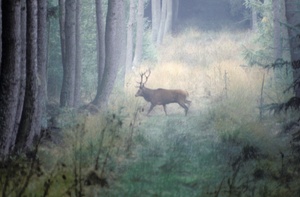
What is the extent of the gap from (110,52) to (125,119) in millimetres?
2512

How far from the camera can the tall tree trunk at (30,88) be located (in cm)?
726

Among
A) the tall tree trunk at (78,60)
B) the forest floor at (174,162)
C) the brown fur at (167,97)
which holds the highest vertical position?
the tall tree trunk at (78,60)

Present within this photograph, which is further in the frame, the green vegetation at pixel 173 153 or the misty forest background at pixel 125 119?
the misty forest background at pixel 125 119

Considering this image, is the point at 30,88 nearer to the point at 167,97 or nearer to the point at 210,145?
the point at 210,145

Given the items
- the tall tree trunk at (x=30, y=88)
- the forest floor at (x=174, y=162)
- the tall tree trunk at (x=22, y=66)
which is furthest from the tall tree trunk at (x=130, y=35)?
the tall tree trunk at (x=22, y=66)

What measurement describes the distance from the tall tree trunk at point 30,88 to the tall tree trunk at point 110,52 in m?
5.21

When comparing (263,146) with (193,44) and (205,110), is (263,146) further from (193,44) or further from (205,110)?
(193,44)

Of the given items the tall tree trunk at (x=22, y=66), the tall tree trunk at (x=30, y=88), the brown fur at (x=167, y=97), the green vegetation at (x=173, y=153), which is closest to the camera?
the green vegetation at (x=173, y=153)

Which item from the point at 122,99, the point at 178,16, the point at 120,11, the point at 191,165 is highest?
the point at 178,16

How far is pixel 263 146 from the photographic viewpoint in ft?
28.1

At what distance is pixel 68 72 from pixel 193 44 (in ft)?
56.8

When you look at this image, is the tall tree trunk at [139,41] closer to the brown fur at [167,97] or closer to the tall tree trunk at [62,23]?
the brown fur at [167,97]

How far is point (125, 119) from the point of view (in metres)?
11.7

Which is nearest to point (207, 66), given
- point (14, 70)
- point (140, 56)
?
point (140, 56)
